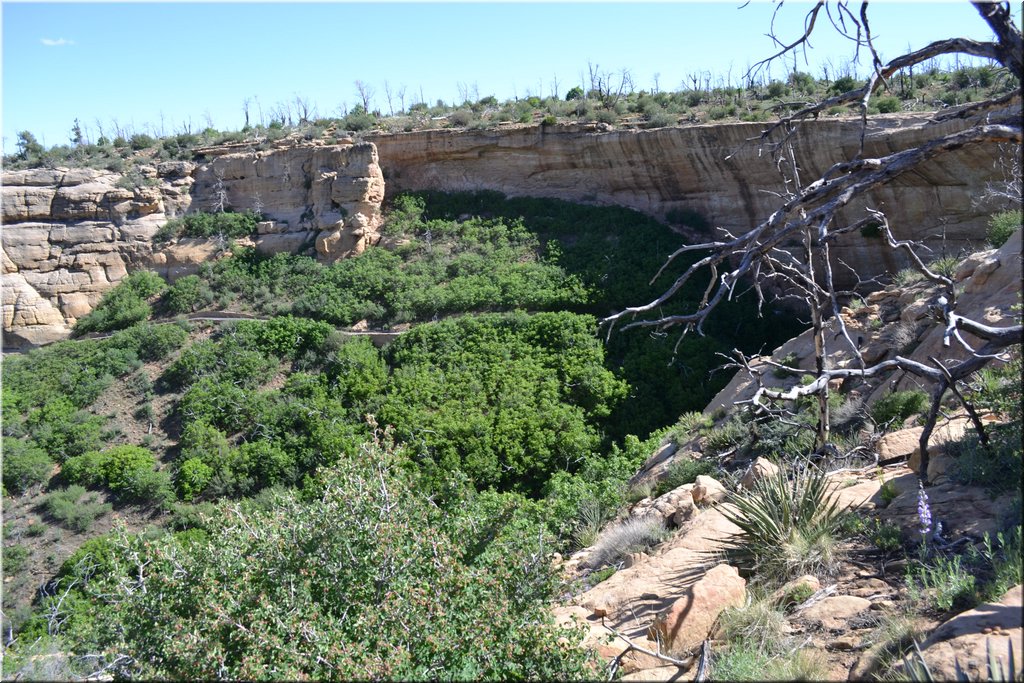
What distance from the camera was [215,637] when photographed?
4551mm

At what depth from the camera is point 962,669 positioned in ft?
11.0

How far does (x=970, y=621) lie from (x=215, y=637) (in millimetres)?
4368

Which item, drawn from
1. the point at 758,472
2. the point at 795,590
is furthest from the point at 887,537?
the point at 758,472

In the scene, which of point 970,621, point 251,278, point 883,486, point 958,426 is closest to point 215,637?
point 970,621

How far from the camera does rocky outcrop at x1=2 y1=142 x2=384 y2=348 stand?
24078 mm

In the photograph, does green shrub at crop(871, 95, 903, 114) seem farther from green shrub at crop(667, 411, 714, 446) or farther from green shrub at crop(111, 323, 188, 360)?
green shrub at crop(111, 323, 188, 360)

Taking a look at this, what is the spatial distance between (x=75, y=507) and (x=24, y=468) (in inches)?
85.9

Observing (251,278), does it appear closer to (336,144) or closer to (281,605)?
(336,144)

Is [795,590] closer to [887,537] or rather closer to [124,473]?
[887,537]

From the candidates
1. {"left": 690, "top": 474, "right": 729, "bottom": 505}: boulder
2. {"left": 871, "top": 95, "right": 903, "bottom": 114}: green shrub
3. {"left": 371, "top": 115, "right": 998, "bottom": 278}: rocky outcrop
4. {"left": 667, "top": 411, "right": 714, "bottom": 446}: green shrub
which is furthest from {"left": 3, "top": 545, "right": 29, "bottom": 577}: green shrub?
{"left": 871, "top": 95, "right": 903, "bottom": 114}: green shrub

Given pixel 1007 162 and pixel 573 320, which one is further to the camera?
pixel 573 320

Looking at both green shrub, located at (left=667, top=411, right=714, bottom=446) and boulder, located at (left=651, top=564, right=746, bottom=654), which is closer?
boulder, located at (left=651, top=564, right=746, bottom=654)

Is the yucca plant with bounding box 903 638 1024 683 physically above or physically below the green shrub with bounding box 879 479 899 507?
above

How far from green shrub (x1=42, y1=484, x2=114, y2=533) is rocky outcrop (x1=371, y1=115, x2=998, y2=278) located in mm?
15113
